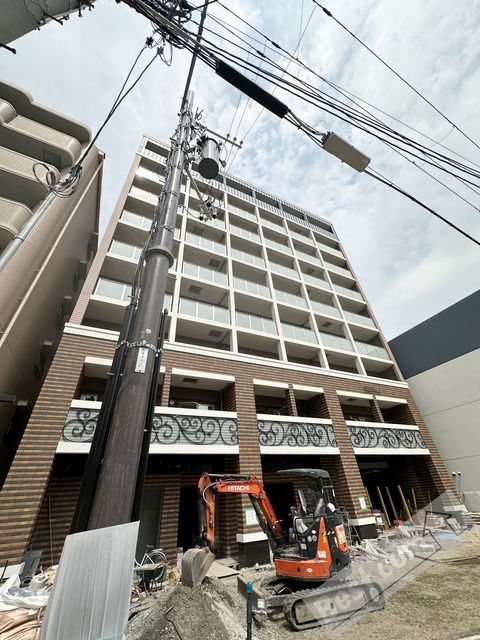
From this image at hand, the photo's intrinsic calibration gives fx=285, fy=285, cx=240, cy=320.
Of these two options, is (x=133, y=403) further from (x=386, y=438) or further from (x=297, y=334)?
(x=386, y=438)

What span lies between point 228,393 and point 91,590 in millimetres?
11429

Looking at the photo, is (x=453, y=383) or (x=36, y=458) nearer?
(x=36, y=458)

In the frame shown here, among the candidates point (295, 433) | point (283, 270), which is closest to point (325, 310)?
point (283, 270)

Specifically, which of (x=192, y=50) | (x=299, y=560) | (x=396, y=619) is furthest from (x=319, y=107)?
(x=396, y=619)

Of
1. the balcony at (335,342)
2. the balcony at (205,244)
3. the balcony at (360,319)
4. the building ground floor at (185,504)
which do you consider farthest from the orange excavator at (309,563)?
the balcony at (360,319)

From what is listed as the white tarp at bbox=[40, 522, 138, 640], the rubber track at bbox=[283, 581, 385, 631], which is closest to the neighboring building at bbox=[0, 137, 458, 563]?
the rubber track at bbox=[283, 581, 385, 631]

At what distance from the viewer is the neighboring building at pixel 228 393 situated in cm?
927

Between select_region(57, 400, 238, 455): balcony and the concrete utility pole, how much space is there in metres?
7.68

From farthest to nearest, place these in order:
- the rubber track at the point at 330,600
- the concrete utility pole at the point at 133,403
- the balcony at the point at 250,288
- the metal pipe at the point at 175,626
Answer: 1. the balcony at the point at 250,288
2. the rubber track at the point at 330,600
3. the metal pipe at the point at 175,626
4. the concrete utility pole at the point at 133,403

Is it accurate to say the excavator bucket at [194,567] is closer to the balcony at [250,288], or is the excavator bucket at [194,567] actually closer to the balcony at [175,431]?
the balcony at [175,431]

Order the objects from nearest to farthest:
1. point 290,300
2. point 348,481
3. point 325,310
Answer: point 348,481 → point 290,300 → point 325,310

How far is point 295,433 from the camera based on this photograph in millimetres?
12336

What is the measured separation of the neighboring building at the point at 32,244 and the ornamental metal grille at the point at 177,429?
77.0 inches

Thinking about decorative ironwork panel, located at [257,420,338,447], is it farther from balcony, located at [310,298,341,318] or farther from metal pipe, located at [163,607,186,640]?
balcony, located at [310,298,341,318]
